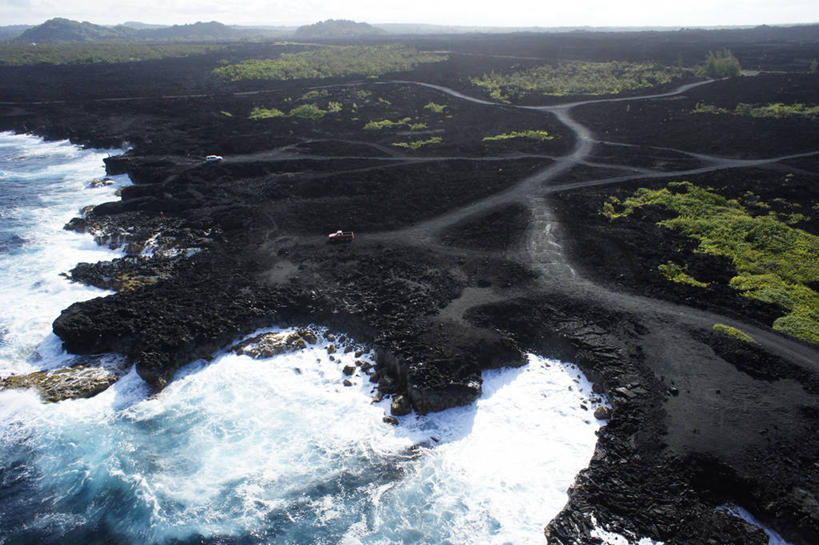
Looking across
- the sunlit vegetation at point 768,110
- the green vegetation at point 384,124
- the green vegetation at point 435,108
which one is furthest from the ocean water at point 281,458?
the sunlit vegetation at point 768,110

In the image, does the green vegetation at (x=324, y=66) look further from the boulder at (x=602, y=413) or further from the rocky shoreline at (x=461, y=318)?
the boulder at (x=602, y=413)

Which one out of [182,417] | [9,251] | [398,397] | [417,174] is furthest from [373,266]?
[9,251]

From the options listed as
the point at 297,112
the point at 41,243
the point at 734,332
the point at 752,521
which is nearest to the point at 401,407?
the point at 752,521

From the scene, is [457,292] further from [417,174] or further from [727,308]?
[417,174]

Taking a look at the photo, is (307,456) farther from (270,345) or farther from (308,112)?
(308,112)

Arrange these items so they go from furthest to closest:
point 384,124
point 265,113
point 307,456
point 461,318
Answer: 1. point 265,113
2. point 384,124
3. point 461,318
4. point 307,456

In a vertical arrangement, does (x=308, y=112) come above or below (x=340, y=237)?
above
